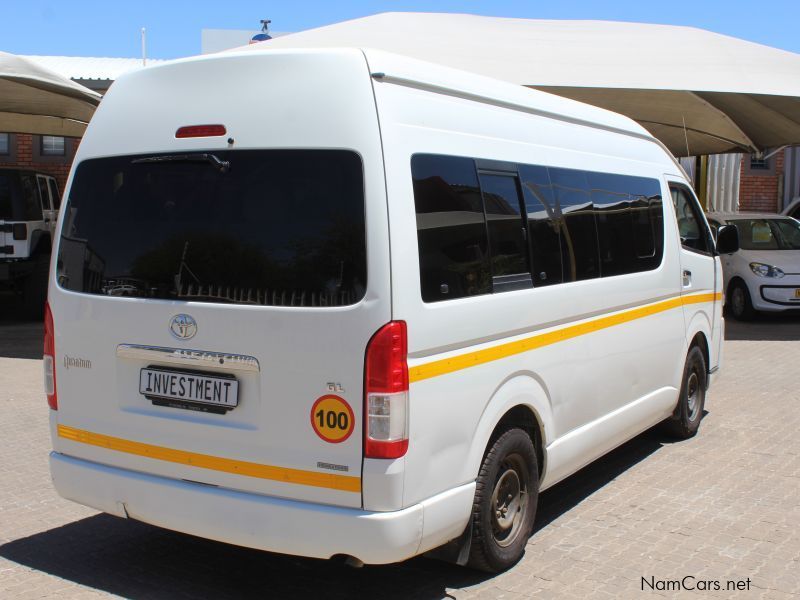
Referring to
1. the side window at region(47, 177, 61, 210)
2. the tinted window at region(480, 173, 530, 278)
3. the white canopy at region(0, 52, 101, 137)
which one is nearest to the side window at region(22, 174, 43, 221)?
the side window at region(47, 177, 61, 210)

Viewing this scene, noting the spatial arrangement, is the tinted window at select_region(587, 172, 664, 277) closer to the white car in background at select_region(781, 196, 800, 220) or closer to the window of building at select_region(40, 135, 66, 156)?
the window of building at select_region(40, 135, 66, 156)

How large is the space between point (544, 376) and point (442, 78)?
1565mm

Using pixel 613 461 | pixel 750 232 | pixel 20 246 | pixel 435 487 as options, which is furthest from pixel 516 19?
pixel 435 487

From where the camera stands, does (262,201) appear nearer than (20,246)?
Yes

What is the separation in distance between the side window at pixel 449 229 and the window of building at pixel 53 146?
17858 millimetres

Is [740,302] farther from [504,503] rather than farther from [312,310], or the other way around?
[312,310]

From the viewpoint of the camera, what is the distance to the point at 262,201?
374 centimetres

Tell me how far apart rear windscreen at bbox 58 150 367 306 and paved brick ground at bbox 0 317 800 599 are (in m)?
1.41

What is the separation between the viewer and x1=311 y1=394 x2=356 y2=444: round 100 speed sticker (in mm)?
3529

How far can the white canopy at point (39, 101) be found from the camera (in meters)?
11.3

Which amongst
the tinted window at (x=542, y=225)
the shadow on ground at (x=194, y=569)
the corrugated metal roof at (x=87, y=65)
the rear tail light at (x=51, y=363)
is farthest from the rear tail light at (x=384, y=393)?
the corrugated metal roof at (x=87, y=65)

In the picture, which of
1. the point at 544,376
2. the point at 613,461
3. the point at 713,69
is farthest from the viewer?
the point at 713,69

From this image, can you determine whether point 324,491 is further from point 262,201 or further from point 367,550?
point 262,201

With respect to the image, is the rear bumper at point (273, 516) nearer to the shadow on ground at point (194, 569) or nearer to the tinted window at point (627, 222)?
the shadow on ground at point (194, 569)
